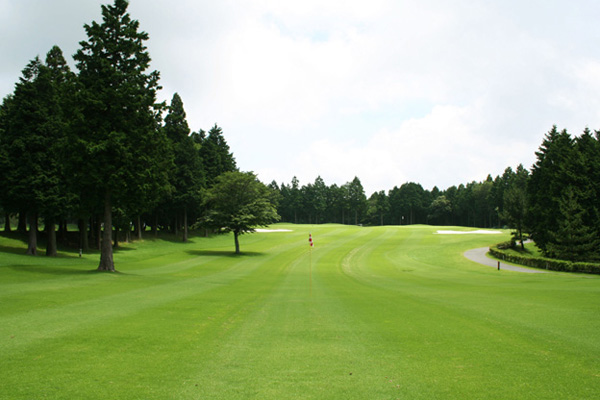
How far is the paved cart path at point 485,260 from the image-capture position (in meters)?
36.4

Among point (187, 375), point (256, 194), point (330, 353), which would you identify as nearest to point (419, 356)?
point (330, 353)

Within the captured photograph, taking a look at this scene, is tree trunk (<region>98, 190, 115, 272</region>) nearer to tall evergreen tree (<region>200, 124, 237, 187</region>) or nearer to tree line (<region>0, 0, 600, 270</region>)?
tree line (<region>0, 0, 600, 270</region>)

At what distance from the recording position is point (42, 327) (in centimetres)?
913

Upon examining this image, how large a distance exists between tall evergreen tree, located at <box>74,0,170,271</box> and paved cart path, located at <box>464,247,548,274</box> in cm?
3370

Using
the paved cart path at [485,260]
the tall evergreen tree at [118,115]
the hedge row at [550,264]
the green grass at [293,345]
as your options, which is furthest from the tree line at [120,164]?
the green grass at [293,345]

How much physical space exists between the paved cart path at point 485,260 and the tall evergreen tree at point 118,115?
3370 centimetres

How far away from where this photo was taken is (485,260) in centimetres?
4409

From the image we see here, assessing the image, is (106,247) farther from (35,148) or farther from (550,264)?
(550,264)

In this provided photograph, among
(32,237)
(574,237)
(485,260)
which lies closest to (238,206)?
(32,237)

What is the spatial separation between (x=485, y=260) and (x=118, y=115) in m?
40.8

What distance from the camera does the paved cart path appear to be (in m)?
36.4

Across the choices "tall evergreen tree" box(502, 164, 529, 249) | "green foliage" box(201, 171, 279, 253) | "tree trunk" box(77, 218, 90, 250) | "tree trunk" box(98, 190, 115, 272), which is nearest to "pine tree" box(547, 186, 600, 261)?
"tall evergreen tree" box(502, 164, 529, 249)

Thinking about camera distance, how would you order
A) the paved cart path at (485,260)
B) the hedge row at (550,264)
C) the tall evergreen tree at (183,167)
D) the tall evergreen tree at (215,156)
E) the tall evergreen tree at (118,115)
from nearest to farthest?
the tall evergreen tree at (118,115) → the hedge row at (550,264) → the paved cart path at (485,260) → the tall evergreen tree at (183,167) → the tall evergreen tree at (215,156)

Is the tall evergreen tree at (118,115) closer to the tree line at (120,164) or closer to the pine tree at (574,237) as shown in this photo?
the tree line at (120,164)
